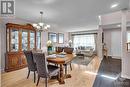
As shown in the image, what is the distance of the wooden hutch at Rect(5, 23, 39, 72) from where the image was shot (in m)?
4.30

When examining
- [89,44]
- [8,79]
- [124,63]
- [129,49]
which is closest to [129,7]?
[129,49]

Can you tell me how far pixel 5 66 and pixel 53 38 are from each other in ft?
14.8

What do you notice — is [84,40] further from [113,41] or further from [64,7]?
[64,7]

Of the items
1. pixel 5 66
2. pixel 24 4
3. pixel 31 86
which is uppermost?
pixel 24 4

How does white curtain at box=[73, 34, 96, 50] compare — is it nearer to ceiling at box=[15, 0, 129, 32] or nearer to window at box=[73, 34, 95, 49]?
window at box=[73, 34, 95, 49]

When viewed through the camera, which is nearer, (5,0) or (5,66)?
(5,0)

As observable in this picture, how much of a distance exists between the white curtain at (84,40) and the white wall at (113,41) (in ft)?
5.25

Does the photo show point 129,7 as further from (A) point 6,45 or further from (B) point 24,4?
(A) point 6,45

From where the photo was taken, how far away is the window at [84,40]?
1012cm

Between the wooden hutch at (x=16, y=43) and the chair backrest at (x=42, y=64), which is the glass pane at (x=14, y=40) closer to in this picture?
the wooden hutch at (x=16, y=43)

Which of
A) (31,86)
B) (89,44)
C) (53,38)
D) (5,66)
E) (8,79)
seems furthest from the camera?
(89,44)

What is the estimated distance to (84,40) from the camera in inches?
417

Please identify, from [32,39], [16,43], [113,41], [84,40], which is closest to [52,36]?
[32,39]

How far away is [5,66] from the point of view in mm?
4195
